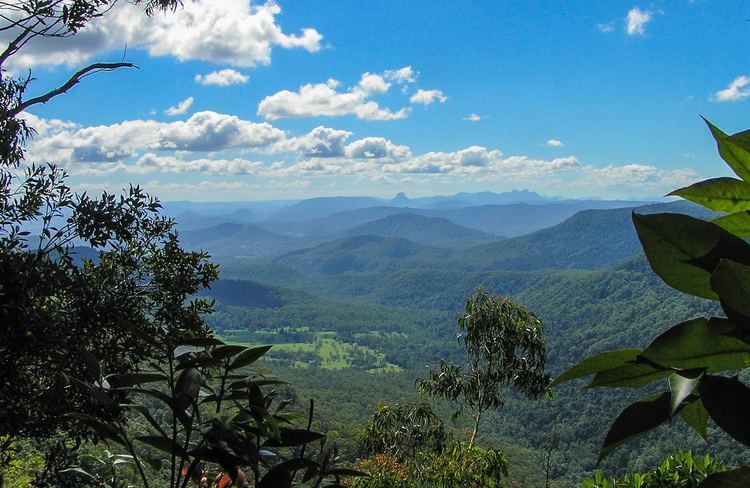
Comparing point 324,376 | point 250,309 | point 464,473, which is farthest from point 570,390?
point 250,309

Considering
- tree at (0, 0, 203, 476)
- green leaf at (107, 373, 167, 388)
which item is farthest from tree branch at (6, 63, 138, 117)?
green leaf at (107, 373, 167, 388)

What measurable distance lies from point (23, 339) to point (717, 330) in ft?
11.3

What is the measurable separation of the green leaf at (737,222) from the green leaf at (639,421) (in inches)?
6.9

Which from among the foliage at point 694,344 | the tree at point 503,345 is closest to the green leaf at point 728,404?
the foliage at point 694,344

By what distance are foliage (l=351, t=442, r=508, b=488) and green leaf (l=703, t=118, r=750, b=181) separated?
5.77 m

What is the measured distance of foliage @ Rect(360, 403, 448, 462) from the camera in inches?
355

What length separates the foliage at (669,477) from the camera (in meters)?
3.10

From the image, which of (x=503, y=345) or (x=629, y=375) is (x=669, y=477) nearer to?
(x=629, y=375)

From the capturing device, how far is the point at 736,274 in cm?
35

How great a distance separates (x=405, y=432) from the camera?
8.98m

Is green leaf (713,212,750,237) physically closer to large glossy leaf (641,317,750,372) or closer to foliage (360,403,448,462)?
large glossy leaf (641,317,750,372)

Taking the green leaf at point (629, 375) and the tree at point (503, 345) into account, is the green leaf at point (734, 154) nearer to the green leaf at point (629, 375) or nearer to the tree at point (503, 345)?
the green leaf at point (629, 375)

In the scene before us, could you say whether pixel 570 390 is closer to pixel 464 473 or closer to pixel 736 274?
pixel 464 473

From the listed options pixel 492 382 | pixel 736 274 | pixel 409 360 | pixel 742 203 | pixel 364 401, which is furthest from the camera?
pixel 409 360
